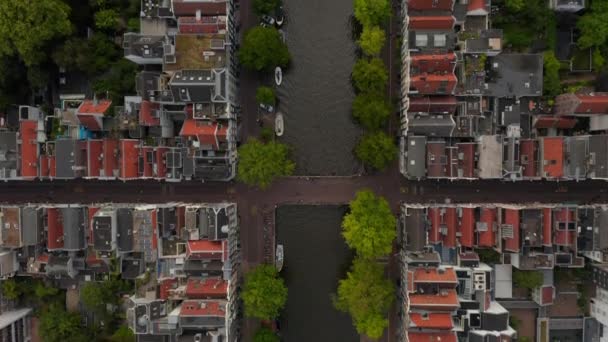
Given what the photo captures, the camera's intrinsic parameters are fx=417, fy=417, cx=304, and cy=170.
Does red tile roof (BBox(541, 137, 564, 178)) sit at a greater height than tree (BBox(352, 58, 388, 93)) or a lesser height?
lesser

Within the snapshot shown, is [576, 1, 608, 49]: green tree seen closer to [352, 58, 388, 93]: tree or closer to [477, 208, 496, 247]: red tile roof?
[477, 208, 496, 247]: red tile roof

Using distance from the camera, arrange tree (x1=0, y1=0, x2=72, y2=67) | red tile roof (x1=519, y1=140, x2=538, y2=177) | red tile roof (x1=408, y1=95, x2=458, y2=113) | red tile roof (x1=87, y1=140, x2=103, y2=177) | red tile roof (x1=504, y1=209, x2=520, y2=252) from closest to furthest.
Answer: tree (x1=0, y1=0, x2=72, y2=67), red tile roof (x1=504, y1=209, x2=520, y2=252), red tile roof (x1=408, y1=95, x2=458, y2=113), red tile roof (x1=519, y1=140, x2=538, y2=177), red tile roof (x1=87, y1=140, x2=103, y2=177)

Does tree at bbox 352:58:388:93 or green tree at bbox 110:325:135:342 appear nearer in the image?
tree at bbox 352:58:388:93

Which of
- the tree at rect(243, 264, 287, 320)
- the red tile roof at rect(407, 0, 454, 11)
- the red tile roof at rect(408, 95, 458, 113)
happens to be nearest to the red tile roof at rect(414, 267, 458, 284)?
the tree at rect(243, 264, 287, 320)

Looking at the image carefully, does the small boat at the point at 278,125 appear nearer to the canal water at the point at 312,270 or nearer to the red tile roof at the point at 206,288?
the canal water at the point at 312,270

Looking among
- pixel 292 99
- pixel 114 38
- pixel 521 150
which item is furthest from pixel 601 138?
pixel 114 38

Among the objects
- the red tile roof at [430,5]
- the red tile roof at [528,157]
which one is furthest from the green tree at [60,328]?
the red tile roof at [528,157]

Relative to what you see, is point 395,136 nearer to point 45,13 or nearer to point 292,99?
point 292,99
